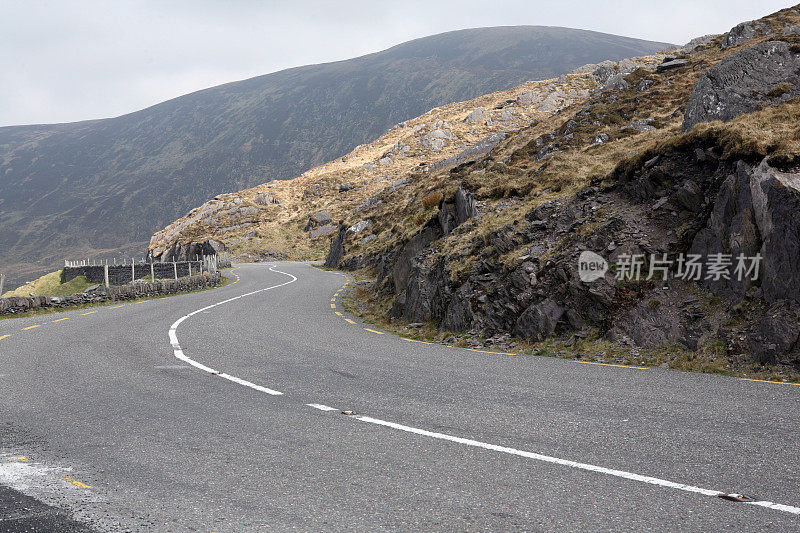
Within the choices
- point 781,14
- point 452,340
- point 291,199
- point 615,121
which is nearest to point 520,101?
point 291,199

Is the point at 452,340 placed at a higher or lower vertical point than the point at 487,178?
lower

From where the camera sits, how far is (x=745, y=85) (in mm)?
16672

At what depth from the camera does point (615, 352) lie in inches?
404

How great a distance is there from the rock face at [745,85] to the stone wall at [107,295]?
24.8m

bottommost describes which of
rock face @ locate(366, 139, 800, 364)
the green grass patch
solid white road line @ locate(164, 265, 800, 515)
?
the green grass patch

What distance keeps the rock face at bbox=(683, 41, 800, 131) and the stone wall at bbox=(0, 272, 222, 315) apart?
24845 millimetres

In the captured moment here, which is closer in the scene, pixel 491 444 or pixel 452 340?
pixel 491 444

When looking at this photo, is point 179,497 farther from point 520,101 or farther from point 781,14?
point 520,101

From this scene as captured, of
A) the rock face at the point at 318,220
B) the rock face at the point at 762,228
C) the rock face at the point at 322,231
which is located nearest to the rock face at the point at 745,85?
the rock face at the point at 762,228

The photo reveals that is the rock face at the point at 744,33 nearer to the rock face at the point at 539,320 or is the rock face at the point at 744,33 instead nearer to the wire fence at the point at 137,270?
the rock face at the point at 539,320

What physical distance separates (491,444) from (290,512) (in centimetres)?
222

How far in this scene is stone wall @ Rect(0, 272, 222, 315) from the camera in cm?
2006

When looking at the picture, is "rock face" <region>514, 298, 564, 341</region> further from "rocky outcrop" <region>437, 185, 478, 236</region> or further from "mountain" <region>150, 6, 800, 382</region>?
"rocky outcrop" <region>437, 185, 478, 236</region>

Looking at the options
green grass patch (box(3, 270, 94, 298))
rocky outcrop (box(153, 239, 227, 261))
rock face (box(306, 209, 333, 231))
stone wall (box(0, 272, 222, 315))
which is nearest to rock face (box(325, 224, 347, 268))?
stone wall (box(0, 272, 222, 315))
